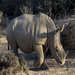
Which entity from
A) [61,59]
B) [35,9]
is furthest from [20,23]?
[35,9]

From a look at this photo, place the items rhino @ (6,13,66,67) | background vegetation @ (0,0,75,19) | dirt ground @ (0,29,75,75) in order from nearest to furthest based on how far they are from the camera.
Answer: dirt ground @ (0,29,75,75), rhino @ (6,13,66,67), background vegetation @ (0,0,75,19)

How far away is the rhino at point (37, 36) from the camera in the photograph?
23.6ft

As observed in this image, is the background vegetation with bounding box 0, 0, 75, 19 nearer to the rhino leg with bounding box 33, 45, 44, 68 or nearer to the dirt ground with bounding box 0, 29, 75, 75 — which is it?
the dirt ground with bounding box 0, 29, 75, 75

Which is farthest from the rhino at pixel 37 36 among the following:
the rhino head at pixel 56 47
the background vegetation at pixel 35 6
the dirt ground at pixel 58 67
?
the background vegetation at pixel 35 6

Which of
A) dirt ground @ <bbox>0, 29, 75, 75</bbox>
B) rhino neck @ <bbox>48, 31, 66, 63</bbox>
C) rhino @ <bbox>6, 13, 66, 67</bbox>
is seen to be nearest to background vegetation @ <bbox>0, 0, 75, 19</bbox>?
dirt ground @ <bbox>0, 29, 75, 75</bbox>

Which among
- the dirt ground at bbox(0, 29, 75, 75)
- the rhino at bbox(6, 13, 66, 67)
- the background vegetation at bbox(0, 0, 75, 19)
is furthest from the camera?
the background vegetation at bbox(0, 0, 75, 19)

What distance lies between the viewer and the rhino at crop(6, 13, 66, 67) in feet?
23.6

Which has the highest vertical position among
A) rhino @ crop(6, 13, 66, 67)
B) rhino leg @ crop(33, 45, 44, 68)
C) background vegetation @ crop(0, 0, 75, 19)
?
rhino @ crop(6, 13, 66, 67)

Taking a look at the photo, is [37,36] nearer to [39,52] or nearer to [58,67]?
[39,52]

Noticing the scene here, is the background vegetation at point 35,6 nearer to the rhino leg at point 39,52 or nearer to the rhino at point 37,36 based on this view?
the rhino at point 37,36

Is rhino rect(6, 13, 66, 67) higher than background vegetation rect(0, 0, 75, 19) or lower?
higher

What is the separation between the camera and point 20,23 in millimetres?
7480

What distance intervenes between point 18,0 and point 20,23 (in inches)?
684

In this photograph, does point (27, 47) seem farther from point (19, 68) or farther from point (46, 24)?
point (19, 68)
